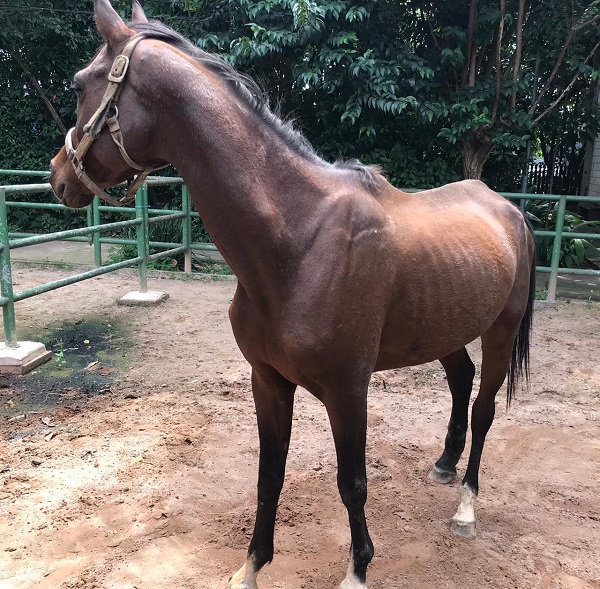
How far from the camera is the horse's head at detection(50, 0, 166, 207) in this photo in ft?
5.03

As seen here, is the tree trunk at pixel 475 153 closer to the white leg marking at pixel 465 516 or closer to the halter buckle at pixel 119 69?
the white leg marking at pixel 465 516

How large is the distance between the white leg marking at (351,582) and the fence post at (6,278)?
307cm

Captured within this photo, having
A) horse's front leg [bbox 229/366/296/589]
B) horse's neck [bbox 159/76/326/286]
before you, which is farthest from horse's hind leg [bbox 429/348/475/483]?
horse's neck [bbox 159/76/326/286]

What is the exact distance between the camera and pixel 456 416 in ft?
9.21

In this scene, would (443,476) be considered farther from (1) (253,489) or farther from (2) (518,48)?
(2) (518,48)

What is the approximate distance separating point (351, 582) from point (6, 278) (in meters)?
3.17

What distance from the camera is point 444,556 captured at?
7.17ft

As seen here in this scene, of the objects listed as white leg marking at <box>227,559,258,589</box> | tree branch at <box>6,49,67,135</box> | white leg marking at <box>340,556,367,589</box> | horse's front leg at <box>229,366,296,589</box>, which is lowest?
white leg marking at <box>227,559,258,589</box>

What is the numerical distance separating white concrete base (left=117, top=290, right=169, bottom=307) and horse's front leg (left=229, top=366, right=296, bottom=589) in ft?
12.7

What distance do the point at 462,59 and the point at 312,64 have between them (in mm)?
1963

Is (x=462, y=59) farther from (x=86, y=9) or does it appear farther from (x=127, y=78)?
(x=86, y=9)

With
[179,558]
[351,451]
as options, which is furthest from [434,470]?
[179,558]

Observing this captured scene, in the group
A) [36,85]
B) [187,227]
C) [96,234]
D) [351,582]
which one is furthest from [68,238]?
[36,85]

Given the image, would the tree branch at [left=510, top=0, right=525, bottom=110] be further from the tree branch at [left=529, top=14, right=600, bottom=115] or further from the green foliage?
the tree branch at [left=529, top=14, right=600, bottom=115]
